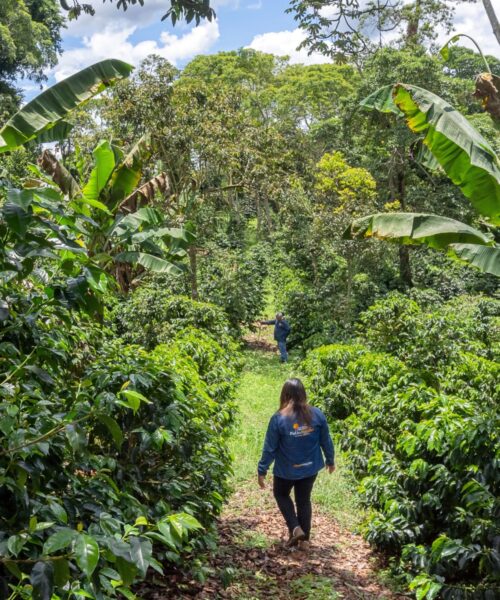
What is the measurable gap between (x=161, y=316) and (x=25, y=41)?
81.5 ft

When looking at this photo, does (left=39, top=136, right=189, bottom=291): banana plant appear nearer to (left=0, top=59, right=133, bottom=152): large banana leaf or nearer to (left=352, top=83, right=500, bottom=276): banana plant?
(left=0, top=59, right=133, bottom=152): large banana leaf

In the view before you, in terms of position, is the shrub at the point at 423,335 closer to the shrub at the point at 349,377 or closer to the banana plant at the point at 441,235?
the shrub at the point at 349,377

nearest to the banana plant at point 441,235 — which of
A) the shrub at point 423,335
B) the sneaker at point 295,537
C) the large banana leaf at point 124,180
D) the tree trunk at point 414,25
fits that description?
the sneaker at point 295,537

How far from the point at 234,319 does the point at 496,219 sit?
12469 mm

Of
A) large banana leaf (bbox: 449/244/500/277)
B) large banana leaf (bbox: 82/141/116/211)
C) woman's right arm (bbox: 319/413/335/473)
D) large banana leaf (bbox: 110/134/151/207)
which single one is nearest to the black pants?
woman's right arm (bbox: 319/413/335/473)

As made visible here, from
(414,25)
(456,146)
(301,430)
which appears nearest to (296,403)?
(301,430)

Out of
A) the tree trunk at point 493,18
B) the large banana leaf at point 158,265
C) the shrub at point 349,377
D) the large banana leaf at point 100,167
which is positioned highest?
the tree trunk at point 493,18

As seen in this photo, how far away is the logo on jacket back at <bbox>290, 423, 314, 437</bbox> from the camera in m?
5.18

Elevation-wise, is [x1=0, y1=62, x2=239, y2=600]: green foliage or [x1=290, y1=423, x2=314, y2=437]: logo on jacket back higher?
[x1=0, y1=62, x2=239, y2=600]: green foliage

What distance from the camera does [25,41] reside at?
101 ft

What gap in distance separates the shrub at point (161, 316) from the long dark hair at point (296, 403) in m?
7.06

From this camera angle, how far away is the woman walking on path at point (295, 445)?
205 inches

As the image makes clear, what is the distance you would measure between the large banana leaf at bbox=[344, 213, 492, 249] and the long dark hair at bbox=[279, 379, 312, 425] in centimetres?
159

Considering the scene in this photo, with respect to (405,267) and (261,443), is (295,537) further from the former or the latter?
(405,267)
